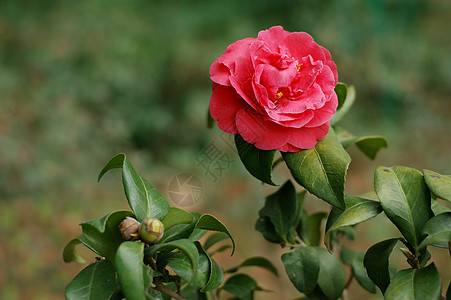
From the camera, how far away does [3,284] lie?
2.21 m

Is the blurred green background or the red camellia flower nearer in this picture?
the red camellia flower

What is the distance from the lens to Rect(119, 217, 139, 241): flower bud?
0.55 metres

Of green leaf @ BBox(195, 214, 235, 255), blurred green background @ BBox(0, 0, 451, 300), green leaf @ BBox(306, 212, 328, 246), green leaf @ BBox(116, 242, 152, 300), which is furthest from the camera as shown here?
blurred green background @ BBox(0, 0, 451, 300)

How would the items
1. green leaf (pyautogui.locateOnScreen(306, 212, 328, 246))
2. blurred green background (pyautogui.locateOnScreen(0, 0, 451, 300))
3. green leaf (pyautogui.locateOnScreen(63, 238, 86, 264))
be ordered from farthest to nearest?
blurred green background (pyautogui.locateOnScreen(0, 0, 451, 300)), green leaf (pyautogui.locateOnScreen(306, 212, 328, 246)), green leaf (pyautogui.locateOnScreen(63, 238, 86, 264))

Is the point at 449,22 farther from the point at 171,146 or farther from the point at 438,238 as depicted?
the point at 438,238

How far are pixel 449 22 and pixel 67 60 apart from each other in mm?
3156

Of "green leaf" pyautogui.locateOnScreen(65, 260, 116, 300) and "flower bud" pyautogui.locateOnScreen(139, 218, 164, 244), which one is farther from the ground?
"flower bud" pyautogui.locateOnScreen(139, 218, 164, 244)

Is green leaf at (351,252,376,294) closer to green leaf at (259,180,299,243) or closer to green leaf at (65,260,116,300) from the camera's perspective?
green leaf at (259,180,299,243)

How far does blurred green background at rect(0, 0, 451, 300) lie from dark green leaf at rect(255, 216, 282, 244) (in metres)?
1.52

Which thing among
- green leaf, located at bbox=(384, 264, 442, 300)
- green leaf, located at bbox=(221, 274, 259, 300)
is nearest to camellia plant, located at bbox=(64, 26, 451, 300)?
green leaf, located at bbox=(384, 264, 442, 300)

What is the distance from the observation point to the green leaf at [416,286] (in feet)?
1.76

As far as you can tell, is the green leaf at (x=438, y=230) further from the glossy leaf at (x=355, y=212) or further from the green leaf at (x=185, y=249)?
the green leaf at (x=185, y=249)

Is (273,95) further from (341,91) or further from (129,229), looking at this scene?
(129,229)

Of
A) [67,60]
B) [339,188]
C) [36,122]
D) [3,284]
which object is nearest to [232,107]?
[339,188]
